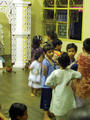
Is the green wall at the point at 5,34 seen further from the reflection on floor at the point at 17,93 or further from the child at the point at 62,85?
the child at the point at 62,85

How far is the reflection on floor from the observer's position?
172 inches

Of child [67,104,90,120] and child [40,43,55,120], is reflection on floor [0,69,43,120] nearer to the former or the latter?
child [40,43,55,120]

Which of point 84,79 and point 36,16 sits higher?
point 36,16

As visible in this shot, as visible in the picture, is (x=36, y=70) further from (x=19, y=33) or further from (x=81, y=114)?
(x=81, y=114)

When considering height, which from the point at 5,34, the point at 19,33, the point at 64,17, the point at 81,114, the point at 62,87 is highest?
the point at 64,17

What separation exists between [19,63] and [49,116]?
4.28 m

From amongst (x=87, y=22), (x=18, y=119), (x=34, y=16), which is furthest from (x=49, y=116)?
(x=34, y=16)

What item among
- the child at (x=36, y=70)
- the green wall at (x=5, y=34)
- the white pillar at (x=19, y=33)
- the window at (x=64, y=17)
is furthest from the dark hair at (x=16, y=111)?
the green wall at (x=5, y=34)

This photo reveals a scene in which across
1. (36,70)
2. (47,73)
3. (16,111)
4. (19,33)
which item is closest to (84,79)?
(47,73)

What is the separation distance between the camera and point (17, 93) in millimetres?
5434

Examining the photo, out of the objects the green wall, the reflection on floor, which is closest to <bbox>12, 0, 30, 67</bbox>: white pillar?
the reflection on floor

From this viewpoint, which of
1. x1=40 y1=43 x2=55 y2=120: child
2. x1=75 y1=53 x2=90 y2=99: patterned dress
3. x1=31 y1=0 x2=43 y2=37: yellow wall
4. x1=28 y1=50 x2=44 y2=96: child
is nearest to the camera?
x1=75 y1=53 x2=90 y2=99: patterned dress

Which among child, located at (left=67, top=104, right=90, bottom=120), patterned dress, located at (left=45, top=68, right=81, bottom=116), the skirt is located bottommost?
the skirt

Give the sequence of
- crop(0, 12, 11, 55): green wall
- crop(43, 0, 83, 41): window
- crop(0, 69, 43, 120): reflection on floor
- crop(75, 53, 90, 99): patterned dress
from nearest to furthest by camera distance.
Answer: crop(75, 53, 90, 99): patterned dress < crop(0, 69, 43, 120): reflection on floor < crop(43, 0, 83, 41): window < crop(0, 12, 11, 55): green wall
